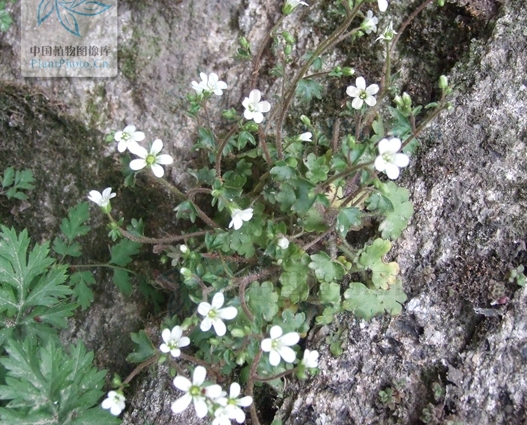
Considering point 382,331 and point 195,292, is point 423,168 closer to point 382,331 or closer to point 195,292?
point 382,331

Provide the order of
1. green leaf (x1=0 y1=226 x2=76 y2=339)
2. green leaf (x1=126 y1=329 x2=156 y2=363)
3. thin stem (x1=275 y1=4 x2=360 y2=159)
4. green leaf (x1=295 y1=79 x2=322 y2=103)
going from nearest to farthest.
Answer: thin stem (x1=275 y1=4 x2=360 y2=159)
green leaf (x1=126 y1=329 x2=156 y2=363)
green leaf (x1=295 y1=79 x2=322 y2=103)
green leaf (x1=0 y1=226 x2=76 y2=339)

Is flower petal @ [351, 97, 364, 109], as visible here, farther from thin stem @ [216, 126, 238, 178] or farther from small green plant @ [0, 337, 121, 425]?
small green plant @ [0, 337, 121, 425]

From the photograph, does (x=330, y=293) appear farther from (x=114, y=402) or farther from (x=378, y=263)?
(x=114, y=402)

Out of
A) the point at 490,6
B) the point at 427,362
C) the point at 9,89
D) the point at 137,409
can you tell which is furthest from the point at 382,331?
the point at 9,89

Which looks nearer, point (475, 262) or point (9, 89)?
point (475, 262)

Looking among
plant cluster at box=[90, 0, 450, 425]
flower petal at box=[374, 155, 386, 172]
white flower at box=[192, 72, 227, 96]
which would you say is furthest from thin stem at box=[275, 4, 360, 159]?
flower petal at box=[374, 155, 386, 172]

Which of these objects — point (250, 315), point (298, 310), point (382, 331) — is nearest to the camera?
point (250, 315)

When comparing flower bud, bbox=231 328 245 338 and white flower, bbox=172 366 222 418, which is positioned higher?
flower bud, bbox=231 328 245 338
